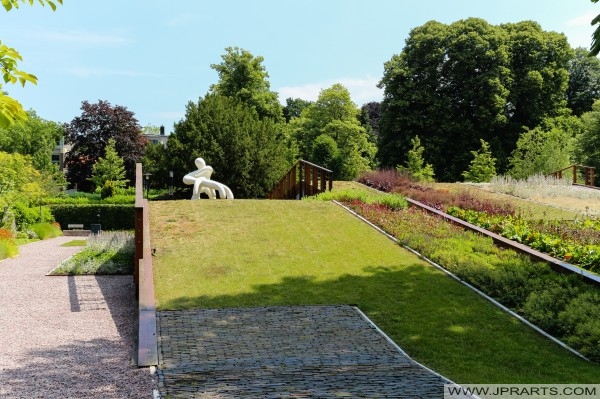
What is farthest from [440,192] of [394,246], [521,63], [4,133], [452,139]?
[4,133]

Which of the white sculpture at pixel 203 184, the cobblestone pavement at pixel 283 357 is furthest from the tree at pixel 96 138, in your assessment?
the cobblestone pavement at pixel 283 357

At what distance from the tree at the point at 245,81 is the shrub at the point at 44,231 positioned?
1790 cm

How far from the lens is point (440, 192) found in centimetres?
2133

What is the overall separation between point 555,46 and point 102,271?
37.3 metres

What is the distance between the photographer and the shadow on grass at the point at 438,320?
308 inches

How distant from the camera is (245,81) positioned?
46.3m

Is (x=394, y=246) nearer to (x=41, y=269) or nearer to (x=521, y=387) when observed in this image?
(x=521, y=387)

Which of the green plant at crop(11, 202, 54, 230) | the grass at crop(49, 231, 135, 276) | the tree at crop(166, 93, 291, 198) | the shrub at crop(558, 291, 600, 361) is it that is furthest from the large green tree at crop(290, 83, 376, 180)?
the shrub at crop(558, 291, 600, 361)

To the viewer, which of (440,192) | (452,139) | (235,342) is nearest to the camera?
(235,342)

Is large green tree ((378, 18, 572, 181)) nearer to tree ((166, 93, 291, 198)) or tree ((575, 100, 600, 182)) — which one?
tree ((575, 100, 600, 182))

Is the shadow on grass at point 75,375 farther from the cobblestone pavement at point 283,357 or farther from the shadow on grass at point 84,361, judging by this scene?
the cobblestone pavement at point 283,357

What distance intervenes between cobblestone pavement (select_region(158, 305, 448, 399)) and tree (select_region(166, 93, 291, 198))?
77.6ft

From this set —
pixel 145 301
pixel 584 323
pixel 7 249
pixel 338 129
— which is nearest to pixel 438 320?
pixel 584 323

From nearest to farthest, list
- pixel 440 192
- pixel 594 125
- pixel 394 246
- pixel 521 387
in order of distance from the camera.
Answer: pixel 521 387 → pixel 394 246 → pixel 440 192 → pixel 594 125
